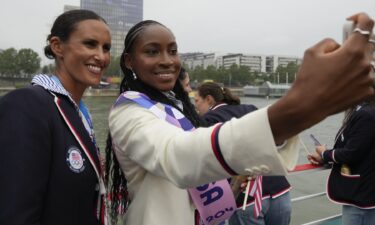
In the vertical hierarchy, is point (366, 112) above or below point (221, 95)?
above

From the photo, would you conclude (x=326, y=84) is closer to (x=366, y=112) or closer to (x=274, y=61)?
(x=366, y=112)

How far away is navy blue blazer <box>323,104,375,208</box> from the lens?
A: 110 inches

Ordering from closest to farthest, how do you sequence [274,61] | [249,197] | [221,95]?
1. [249,197]
2. [221,95]
3. [274,61]

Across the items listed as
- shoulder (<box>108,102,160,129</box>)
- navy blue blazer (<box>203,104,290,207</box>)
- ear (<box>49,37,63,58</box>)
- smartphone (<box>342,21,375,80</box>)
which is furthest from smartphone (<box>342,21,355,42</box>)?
navy blue blazer (<box>203,104,290,207</box>)

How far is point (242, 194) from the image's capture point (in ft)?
10.6

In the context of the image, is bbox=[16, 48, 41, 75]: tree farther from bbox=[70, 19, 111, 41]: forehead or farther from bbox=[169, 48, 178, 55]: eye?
bbox=[169, 48, 178, 55]: eye

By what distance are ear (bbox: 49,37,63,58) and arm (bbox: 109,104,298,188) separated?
0.72 metres

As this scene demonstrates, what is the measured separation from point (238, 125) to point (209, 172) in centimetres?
15

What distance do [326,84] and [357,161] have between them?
236 centimetres

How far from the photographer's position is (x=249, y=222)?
10.7ft

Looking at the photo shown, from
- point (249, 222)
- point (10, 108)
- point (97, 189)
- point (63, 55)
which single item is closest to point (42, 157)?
point (10, 108)

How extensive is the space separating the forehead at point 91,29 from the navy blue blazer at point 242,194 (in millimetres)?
1531

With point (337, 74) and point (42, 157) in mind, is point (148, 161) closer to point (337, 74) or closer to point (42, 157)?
point (42, 157)

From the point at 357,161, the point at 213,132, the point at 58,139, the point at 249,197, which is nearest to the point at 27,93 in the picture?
the point at 58,139
